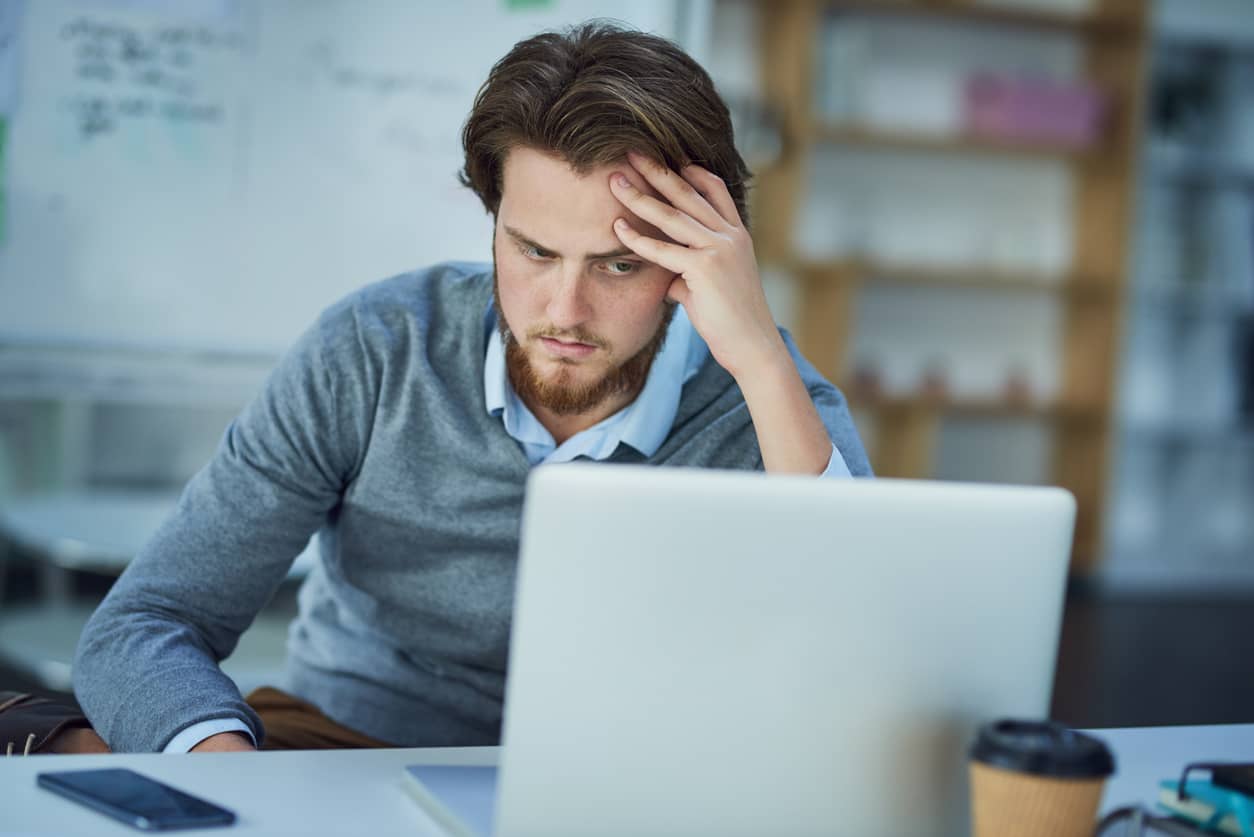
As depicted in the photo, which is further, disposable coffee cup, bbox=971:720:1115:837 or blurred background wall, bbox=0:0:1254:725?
blurred background wall, bbox=0:0:1254:725

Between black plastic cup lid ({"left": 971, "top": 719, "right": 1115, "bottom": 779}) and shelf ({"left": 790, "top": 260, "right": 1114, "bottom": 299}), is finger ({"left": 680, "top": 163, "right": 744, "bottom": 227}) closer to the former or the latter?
black plastic cup lid ({"left": 971, "top": 719, "right": 1115, "bottom": 779})

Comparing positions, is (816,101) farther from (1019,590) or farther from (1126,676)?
(1019,590)

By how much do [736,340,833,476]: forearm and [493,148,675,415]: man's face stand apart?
0.13 metres

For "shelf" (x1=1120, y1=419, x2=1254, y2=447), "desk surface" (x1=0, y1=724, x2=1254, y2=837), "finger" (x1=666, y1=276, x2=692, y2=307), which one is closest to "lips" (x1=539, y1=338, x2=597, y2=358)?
"finger" (x1=666, y1=276, x2=692, y2=307)

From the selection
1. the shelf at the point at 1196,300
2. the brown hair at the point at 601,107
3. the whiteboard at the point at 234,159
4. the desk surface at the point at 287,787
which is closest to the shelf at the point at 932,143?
the shelf at the point at 1196,300

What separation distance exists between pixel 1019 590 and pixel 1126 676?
3382mm

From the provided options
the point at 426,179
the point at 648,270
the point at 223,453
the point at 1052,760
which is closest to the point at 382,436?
the point at 223,453

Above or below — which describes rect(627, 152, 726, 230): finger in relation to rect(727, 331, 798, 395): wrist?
above

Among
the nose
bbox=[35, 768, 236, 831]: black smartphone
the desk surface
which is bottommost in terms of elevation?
the desk surface

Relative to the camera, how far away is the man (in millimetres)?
1321

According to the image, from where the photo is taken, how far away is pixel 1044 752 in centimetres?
75

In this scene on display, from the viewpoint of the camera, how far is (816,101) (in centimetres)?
498

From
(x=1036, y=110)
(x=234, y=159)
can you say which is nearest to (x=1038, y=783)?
(x=234, y=159)

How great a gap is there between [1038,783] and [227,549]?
2.67 feet
